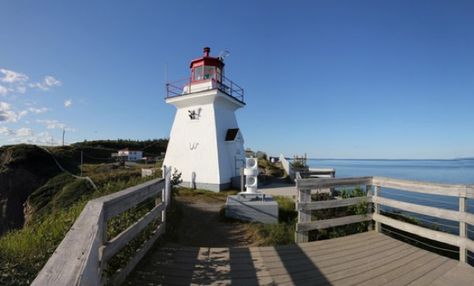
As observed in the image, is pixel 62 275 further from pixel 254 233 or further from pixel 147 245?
pixel 254 233

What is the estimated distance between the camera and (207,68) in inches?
556

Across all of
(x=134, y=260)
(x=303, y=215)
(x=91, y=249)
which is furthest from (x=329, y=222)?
(x=91, y=249)

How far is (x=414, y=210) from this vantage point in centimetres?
445

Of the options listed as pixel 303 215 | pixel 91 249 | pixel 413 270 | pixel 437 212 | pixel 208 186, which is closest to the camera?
pixel 91 249

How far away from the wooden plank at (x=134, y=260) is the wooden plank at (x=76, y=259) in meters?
0.96

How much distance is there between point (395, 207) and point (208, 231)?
12.2 feet

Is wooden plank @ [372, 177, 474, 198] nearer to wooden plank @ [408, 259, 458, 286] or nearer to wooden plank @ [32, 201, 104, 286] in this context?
wooden plank @ [408, 259, 458, 286]

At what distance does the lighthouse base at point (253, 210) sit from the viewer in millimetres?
6523

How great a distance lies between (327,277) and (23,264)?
10.5 ft

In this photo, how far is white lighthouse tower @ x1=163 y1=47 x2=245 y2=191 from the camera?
13086 mm

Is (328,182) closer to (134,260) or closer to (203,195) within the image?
(134,260)

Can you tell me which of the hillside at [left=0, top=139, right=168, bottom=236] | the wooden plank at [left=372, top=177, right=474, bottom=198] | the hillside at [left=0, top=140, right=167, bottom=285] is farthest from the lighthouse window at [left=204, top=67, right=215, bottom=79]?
the wooden plank at [left=372, top=177, right=474, bottom=198]

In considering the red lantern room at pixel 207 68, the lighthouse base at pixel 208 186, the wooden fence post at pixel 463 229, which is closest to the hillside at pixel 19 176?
the lighthouse base at pixel 208 186

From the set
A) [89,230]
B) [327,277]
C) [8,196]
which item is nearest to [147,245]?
[89,230]
